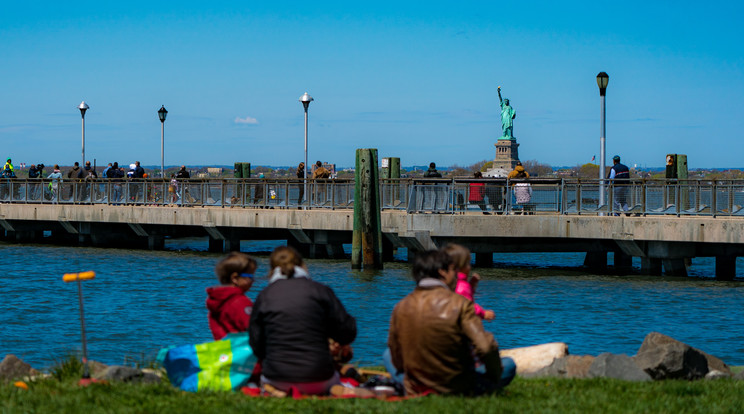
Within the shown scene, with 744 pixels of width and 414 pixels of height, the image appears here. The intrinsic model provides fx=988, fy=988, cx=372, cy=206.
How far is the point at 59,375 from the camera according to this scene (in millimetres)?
9641

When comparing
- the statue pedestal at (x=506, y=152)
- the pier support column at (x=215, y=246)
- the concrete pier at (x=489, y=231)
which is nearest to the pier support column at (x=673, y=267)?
the concrete pier at (x=489, y=231)

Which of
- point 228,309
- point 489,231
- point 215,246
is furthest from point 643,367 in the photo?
point 215,246

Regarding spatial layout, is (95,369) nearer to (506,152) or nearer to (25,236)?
(25,236)

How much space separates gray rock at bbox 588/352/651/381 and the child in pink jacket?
106 inches

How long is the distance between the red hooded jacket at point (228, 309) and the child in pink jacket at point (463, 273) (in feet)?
5.81

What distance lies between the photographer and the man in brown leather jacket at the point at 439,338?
7.40 meters

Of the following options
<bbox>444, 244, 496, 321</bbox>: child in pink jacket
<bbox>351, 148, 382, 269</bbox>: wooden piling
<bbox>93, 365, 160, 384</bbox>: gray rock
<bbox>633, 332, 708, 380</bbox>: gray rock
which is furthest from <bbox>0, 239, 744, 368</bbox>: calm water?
<bbox>444, 244, 496, 321</bbox>: child in pink jacket

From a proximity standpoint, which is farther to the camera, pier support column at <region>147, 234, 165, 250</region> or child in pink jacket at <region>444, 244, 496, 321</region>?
pier support column at <region>147, 234, 165, 250</region>

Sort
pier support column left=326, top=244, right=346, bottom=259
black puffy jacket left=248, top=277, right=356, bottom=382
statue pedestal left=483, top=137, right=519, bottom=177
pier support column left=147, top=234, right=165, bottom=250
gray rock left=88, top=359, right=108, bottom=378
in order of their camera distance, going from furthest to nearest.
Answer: statue pedestal left=483, top=137, right=519, bottom=177
pier support column left=147, top=234, right=165, bottom=250
pier support column left=326, top=244, right=346, bottom=259
gray rock left=88, top=359, right=108, bottom=378
black puffy jacket left=248, top=277, right=356, bottom=382

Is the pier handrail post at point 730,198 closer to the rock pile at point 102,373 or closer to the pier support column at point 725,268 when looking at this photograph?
the pier support column at point 725,268

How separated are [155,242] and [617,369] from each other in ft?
94.3

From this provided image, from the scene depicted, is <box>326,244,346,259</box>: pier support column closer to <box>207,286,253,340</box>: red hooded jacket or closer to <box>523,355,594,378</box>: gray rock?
<box>523,355,594,378</box>: gray rock

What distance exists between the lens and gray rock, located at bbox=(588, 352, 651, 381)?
10.2m

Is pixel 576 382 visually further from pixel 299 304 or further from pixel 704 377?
pixel 299 304
